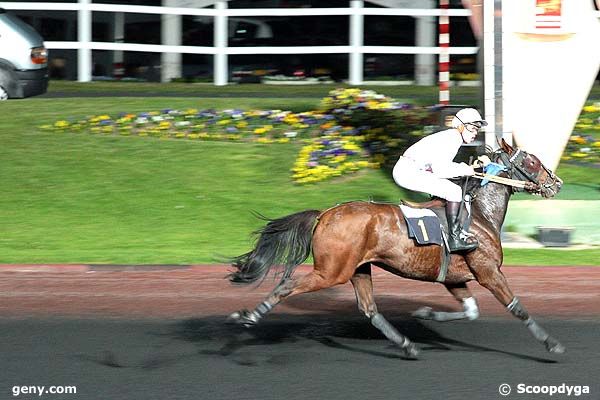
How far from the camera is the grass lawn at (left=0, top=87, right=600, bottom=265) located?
474 inches

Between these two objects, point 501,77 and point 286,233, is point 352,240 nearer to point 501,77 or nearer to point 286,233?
point 286,233

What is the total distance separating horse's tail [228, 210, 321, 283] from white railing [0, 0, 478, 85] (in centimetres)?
1371

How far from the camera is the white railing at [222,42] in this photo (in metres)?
21.6

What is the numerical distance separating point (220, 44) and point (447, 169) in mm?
14449

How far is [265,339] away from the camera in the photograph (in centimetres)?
870

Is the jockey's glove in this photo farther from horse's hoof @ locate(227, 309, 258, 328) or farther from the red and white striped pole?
the red and white striped pole

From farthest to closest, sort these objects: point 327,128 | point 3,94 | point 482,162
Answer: point 3,94 → point 327,128 → point 482,162

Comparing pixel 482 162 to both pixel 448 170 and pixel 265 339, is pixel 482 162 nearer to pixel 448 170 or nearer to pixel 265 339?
pixel 448 170

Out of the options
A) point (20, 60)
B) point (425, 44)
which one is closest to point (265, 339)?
point (20, 60)

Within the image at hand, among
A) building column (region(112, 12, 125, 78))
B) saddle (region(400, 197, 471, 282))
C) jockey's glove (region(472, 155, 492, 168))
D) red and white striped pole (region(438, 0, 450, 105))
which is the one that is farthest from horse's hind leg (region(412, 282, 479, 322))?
building column (region(112, 12, 125, 78))

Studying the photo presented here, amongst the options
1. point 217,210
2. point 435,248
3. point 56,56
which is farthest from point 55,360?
point 56,56

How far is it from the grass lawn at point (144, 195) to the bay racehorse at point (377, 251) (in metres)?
3.30

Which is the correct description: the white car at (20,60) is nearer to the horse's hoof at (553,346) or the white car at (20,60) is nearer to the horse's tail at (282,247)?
the horse's tail at (282,247)

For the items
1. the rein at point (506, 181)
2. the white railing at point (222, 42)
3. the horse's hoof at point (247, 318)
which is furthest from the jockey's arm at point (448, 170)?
the white railing at point (222, 42)
